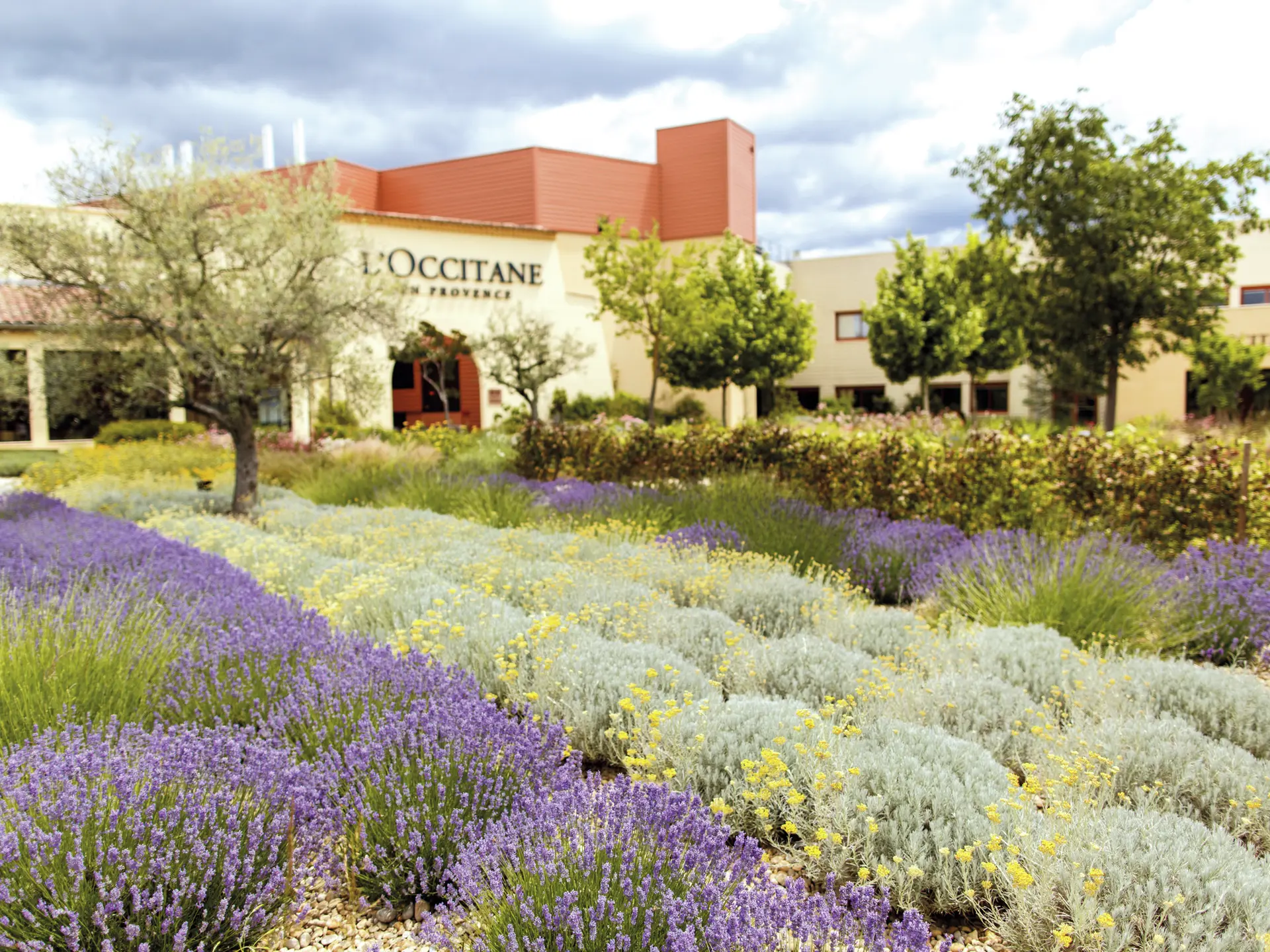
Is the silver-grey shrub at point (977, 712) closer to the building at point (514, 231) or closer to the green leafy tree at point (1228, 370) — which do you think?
the building at point (514, 231)

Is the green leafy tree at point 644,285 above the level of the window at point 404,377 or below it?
above

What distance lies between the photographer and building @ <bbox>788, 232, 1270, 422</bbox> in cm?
→ 3117

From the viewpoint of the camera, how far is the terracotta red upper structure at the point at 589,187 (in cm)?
3044

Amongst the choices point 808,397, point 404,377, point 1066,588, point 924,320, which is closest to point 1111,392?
point 1066,588

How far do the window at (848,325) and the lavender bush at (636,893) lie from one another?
35.8 metres

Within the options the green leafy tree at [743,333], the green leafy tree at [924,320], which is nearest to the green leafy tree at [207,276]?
the green leafy tree at [743,333]

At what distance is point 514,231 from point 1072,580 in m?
25.0

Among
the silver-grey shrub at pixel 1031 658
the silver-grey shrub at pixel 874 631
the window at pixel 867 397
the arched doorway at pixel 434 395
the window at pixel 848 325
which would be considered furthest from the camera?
the window at pixel 848 325

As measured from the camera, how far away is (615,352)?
32750mm

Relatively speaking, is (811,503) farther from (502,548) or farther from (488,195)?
(488,195)

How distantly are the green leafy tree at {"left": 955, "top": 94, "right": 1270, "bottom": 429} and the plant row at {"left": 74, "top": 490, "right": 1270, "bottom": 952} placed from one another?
12.1m

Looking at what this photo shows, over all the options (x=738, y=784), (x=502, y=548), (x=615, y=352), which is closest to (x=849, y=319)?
(x=615, y=352)

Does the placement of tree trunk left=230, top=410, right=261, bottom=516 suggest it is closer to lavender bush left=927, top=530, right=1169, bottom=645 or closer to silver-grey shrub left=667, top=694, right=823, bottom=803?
lavender bush left=927, top=530, right=1169, bottom=645

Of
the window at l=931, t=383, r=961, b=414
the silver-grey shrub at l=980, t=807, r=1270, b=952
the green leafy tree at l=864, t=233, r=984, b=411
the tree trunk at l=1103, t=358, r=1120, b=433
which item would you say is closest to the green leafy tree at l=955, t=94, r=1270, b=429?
the tree trunk at l=1103, t=358, r=1120, b=433
